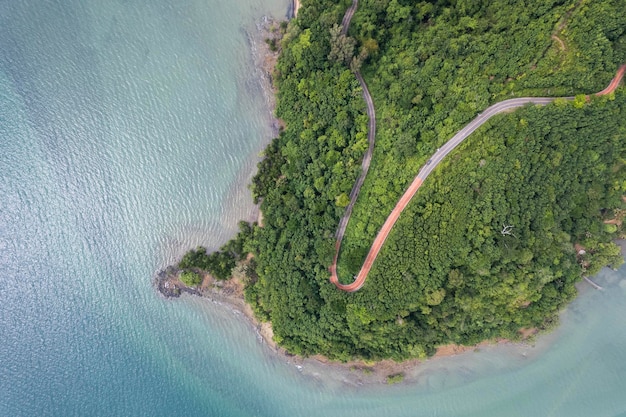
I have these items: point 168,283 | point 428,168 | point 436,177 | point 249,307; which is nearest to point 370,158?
point 428,168

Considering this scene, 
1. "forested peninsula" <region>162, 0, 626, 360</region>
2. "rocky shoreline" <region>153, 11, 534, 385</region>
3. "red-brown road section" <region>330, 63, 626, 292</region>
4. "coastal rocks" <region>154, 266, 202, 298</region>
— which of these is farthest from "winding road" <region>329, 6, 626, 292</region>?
"coastal rocks" <region>154, 266, 202, 298</region>

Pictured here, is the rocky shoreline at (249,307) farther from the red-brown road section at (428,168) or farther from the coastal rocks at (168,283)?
the red-brown road section at (428,168)

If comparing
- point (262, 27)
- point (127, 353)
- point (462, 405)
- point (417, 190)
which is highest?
point (262, 27)

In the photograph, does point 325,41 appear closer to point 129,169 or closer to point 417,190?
point 417,190

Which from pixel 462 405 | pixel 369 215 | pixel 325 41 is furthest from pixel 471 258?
pixel 325 41

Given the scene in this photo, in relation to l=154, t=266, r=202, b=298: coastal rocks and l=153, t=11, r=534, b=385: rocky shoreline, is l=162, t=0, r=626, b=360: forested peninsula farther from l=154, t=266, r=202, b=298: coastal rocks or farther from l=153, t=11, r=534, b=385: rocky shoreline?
l=154, t=266, r=202, b=298: coastal rocks

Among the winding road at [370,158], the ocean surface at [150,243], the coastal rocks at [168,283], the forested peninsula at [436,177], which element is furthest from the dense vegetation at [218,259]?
the winding road at [370,158]

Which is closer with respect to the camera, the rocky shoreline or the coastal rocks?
the rocky shoreline
